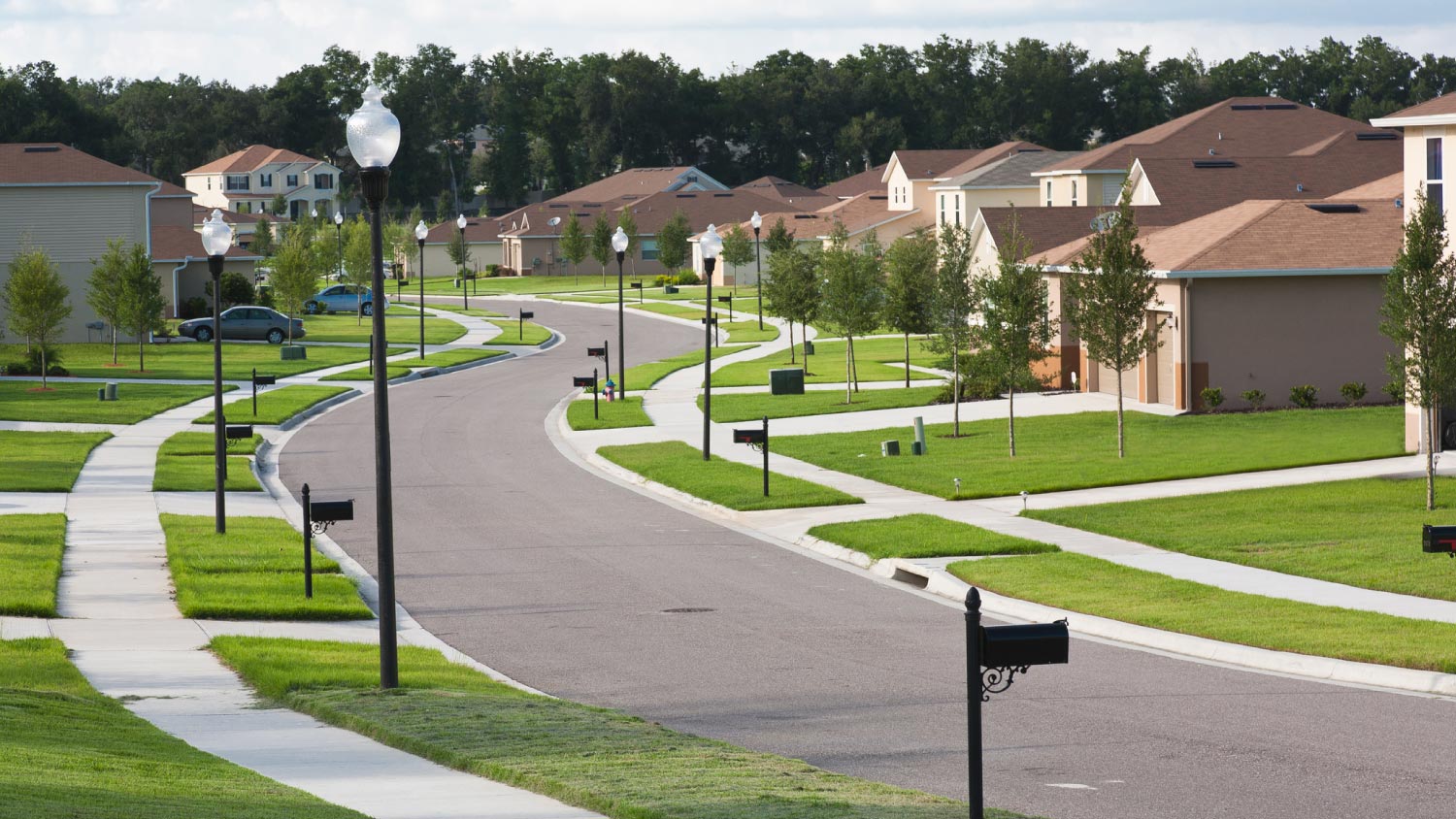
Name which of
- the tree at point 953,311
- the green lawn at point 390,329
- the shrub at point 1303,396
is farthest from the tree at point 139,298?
the shrub at point 1303,396

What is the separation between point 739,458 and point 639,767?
2219 centimetres

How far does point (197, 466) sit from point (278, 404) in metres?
12.3

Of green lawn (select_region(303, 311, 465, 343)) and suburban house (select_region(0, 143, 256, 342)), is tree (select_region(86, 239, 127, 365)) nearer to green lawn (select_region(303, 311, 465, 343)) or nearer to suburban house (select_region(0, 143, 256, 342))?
suburban house (select_region(0, 143, 256, 342))

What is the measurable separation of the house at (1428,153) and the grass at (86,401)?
2842cm

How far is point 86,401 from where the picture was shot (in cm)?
4369

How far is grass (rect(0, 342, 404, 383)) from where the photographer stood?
5262 centimetres

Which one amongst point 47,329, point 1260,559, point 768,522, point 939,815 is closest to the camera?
point 939,815

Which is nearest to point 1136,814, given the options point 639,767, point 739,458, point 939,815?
point 939,815

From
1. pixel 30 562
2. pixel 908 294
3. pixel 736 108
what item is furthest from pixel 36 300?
pixel 736 108

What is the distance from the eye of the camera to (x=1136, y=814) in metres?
10.2

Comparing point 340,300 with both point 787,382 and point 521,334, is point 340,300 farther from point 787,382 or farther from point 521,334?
point 787,382

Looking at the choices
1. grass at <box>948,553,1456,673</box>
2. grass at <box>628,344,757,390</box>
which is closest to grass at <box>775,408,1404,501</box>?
grass at <box>948,553,1456,673</box>

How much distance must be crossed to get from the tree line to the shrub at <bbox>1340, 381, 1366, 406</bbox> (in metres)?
118

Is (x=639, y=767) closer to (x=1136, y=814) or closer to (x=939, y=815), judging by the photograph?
(x=939, y=815)
